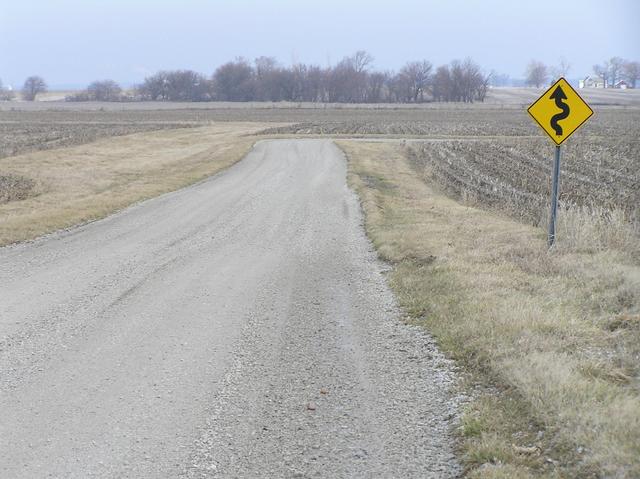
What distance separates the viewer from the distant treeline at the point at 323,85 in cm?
13175

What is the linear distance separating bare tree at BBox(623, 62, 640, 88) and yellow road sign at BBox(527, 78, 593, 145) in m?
209

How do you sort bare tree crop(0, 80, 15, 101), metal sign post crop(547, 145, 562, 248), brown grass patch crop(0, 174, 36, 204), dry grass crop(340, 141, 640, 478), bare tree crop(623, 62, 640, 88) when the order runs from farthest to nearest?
bare tree crop(623, 62, 640, 88) < bare tree crop(0, 80, 15, 101) < brown grass patch crop(0, 174, 36, 204) < metal sign post crop(547, 145, 562, 248) < dry grass crop(340, 141, 640, 478)

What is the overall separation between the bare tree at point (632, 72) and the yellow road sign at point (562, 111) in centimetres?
20904

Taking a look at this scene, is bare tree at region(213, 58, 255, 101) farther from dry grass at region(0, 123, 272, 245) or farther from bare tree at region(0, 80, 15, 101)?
dry grass at region(0, 123, 272, 245)

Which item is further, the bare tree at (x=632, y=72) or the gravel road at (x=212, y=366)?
the bare tree at (x=632, y=72)

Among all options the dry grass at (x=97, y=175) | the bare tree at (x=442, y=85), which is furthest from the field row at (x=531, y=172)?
the bare tree at (x=442, y=85)

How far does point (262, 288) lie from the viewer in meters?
8.95

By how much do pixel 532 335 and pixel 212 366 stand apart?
3.08 m

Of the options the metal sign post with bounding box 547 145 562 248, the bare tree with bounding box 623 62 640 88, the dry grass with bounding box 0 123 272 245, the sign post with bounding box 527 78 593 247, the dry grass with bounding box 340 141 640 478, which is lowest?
the dry grass with bounding box 0 123 272 245

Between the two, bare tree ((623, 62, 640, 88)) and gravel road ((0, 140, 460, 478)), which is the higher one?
bare tree ((623, 62, 640, 88))

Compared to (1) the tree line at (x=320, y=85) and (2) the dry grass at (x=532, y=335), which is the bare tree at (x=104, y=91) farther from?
(2) the dry grass at (x=532, y=335)

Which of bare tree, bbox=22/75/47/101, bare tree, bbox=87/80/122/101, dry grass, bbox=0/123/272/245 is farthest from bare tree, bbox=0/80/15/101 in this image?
dry grass, bbox=0/123/272/245

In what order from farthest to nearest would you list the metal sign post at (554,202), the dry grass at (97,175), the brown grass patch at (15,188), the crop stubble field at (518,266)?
the brown grass patch at (15,188) → the dry grass at (97,175) → the metal sign post at (554,202) → the crop stubble field at (518,266)

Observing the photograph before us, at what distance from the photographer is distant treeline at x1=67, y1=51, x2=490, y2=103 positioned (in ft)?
432
